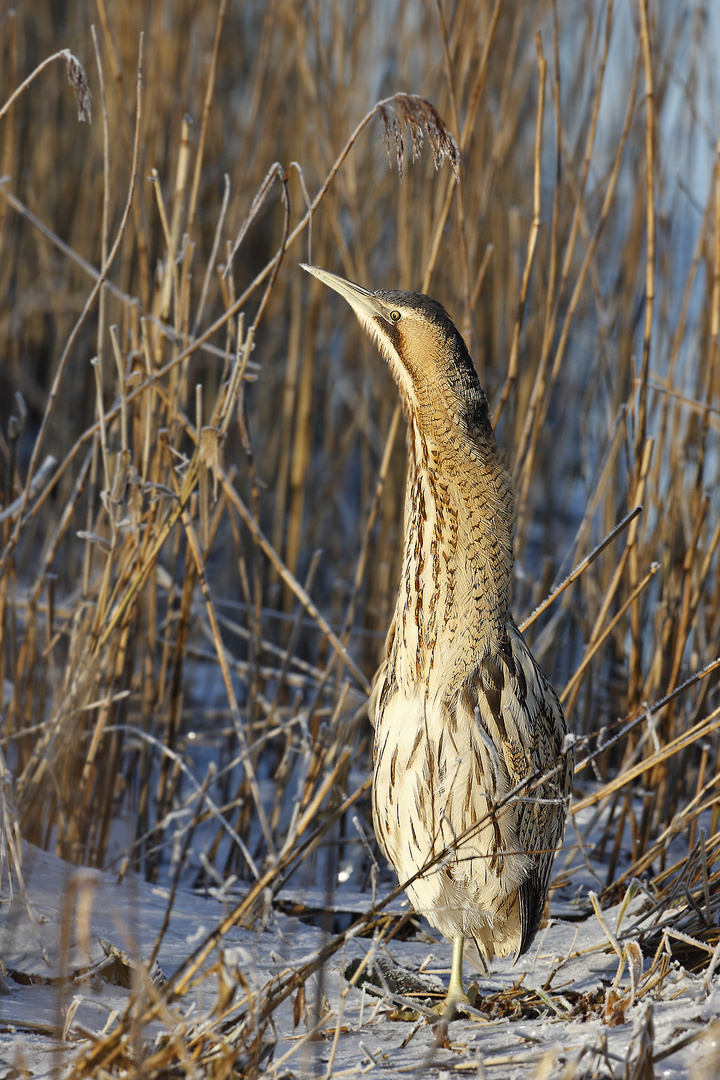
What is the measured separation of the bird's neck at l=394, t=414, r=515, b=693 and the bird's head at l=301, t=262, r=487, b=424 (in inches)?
1.4

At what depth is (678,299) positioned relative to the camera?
537cm

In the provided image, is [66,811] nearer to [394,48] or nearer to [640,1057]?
[640,1057]

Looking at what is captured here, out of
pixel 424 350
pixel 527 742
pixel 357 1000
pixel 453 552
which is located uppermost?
pixel 424 350

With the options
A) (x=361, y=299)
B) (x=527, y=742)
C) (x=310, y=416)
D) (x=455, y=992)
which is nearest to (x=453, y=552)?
(x=527, y=742)

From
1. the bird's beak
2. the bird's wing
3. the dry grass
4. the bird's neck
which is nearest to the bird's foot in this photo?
the bird's wing

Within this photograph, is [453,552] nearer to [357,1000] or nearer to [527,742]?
[527,742]

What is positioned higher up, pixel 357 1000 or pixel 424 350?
pixel 424 350

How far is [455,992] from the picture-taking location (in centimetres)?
163

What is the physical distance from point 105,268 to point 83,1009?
109 centimetres

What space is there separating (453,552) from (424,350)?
30 centimetres

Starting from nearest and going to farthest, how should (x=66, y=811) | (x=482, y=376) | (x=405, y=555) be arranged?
1. (x=405, y=555)
2. (x=66, y=811)
3. (x=482, y=376)

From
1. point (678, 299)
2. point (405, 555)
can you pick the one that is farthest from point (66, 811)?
point (678, 299)

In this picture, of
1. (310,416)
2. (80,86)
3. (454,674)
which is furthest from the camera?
(310,416)

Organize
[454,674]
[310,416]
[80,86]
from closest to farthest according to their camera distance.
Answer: [80,86]
[454,674]
[310,416]
